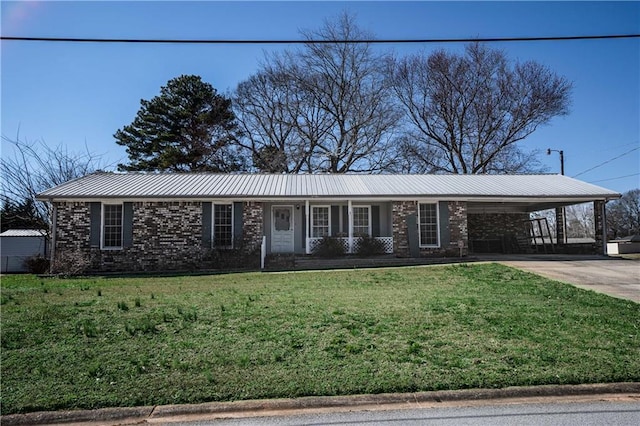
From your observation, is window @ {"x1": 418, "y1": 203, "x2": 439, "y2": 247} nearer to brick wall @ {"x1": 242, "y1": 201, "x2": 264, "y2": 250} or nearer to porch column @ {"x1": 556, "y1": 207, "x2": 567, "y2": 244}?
brick wall @ {"x1": 242, "y1": 201, "x2": 264, "y2": 250}

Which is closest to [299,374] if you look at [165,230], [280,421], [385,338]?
[280,421]

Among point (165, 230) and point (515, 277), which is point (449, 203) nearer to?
point (515, 277)

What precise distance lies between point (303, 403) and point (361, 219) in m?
15.8

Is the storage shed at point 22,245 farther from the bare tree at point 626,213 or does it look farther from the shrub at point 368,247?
the bare tree at point 626,213

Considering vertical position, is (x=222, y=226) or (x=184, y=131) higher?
(x=184, y=131)

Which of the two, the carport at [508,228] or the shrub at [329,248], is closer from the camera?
the shrub at [329,248]

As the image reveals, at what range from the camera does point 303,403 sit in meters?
4.58

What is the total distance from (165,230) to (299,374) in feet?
46.5

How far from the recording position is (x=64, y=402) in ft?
14.9

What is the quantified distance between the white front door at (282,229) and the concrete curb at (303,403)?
1513 cm

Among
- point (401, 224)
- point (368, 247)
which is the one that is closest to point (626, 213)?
point (401, 224)

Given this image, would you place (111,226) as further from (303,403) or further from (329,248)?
(303,403)

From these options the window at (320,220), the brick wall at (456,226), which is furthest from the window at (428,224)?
the window at (320,220)

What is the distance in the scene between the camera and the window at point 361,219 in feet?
65.8
